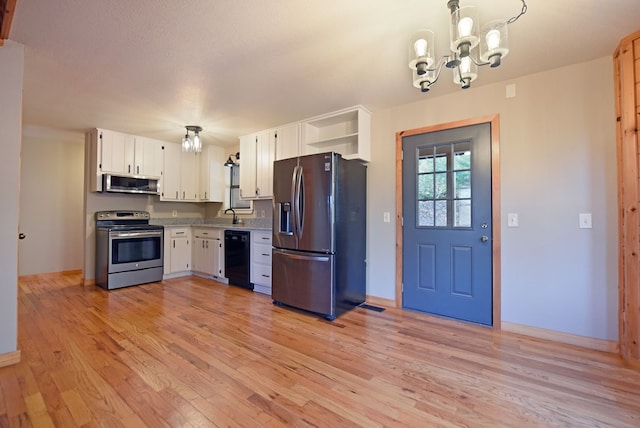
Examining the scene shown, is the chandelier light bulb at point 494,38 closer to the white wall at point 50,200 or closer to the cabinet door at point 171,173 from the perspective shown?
the cabinet door at point 171,173

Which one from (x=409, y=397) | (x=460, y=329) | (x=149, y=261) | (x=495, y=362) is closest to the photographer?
(x=409, y=397)

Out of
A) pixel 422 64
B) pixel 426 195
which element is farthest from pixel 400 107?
pixel 422 64

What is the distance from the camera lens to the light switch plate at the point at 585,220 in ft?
7.61

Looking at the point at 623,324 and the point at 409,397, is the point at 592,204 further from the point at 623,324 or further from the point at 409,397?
the point at 409,397

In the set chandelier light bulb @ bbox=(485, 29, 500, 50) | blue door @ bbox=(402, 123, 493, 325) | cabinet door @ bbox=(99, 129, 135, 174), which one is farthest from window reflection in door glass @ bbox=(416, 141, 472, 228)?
cabinet door @ bbox=(99, 129, 135, 174)

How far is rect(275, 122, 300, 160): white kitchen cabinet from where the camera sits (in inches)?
149

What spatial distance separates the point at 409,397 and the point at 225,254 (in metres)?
3.38

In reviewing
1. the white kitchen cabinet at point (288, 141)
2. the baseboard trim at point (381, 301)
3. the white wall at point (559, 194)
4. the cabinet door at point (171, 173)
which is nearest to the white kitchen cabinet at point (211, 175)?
the cabinet door at point (171, 173)

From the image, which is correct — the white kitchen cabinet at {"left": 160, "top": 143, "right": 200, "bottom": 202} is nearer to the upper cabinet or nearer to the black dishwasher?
the black dishwasher

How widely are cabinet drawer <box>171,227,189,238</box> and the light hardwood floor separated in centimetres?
181

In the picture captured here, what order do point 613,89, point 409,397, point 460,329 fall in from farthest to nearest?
point 460,329 → point 613,89 → point 409,397

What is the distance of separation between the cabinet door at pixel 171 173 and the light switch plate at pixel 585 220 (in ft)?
17.3

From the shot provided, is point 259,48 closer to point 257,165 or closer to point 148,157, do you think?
point 257,165

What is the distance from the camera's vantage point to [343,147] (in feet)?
12.1
